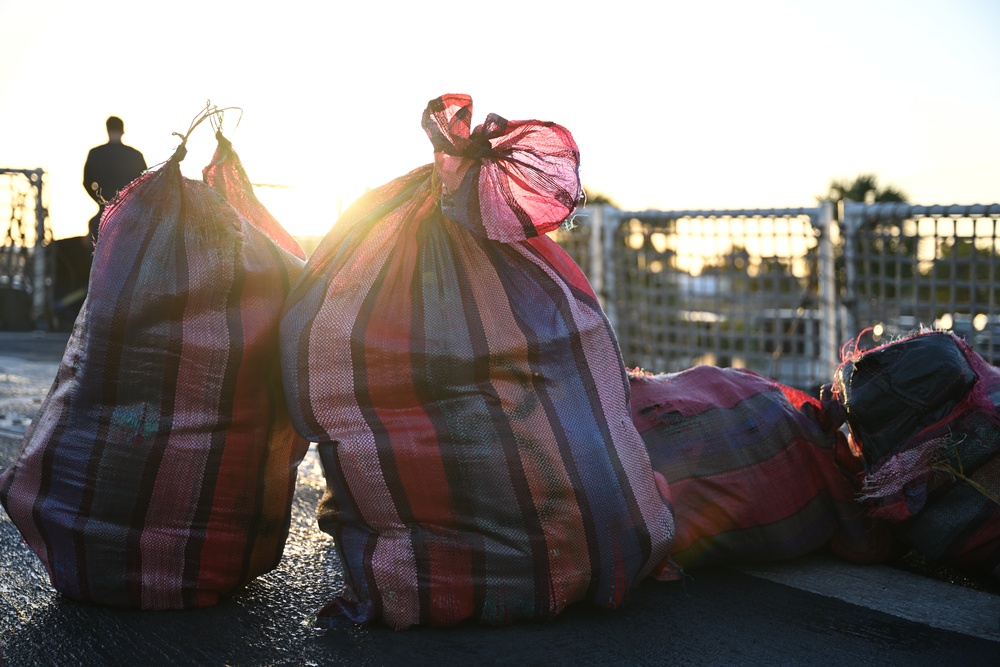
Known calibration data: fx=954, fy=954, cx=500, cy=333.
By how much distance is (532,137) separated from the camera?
2.08m

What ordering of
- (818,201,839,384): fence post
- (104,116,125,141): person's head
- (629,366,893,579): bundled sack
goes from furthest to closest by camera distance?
(104,116,125,141): person's head
(818,201,839,384): fence post
(629,366,893,579): bundled sack

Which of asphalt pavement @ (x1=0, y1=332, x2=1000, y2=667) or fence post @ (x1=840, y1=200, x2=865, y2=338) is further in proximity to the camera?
fence post @ (x1=840, y1=200, x2=865, y2=338)

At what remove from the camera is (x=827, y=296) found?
5.21 metres

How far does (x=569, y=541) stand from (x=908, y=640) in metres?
0.71

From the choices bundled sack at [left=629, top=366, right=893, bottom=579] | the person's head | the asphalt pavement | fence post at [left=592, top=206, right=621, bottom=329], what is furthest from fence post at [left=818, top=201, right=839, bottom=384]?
the person's head

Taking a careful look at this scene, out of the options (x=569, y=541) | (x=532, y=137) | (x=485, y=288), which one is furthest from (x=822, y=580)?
(x=532, y=137)

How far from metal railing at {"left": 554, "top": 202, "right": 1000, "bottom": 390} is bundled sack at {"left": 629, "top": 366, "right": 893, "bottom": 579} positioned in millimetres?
1882

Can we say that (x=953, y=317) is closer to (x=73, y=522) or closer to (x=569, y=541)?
(x=569, y=541)

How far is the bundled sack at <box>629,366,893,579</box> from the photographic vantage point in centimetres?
229

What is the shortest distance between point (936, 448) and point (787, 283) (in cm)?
338

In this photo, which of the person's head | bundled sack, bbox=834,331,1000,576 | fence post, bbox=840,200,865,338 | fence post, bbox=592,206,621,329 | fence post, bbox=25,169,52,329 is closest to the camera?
bundled sack, bbox=834,331,1000,576

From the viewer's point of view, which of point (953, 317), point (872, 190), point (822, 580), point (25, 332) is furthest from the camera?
point (872, 190)

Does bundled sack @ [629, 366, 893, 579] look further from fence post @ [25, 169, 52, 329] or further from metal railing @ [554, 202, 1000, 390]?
fence post @ [25, 169, 52, 329]

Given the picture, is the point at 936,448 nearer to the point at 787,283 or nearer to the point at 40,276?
the point at 787,283
